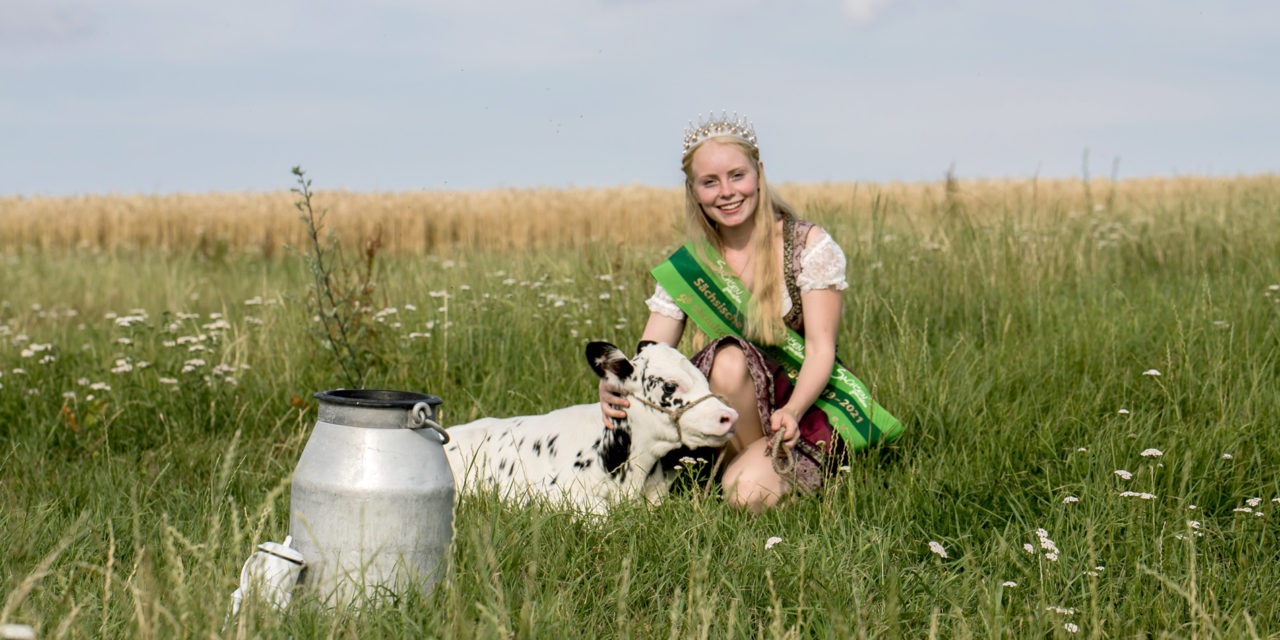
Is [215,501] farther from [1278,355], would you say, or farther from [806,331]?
[1278,355]

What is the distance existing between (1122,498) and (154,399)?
4.96 meters

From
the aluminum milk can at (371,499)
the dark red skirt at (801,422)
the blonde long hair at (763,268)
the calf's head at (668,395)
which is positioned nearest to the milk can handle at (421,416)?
the aluminum milk can at (371,499)

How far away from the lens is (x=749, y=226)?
177 inches

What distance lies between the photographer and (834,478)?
162 inches

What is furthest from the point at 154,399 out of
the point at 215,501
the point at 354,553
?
the point at 354,553

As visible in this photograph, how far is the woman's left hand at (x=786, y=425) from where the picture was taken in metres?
3.90

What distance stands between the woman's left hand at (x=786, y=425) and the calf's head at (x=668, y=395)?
1.32 feet

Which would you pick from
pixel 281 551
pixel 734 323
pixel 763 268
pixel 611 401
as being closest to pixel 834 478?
pixel 734 323

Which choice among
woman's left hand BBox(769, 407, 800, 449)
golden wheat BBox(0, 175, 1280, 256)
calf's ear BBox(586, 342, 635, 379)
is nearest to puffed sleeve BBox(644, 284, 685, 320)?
woman's left hand BBox(769, 407, 800, 449)

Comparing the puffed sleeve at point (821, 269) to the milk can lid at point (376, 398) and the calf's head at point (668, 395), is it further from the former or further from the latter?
the milk can lid at point (376, 398)

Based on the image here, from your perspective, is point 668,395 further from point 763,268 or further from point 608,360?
point 763,268

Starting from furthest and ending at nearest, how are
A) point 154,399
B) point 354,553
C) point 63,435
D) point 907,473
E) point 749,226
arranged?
point 154,399 < point 63,435 < point 749,226 < point 907,473 < point 354,553

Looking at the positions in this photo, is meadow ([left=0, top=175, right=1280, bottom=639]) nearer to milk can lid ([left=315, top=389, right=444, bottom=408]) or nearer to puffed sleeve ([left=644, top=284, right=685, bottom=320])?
milk can lid ([left=315, top=389, right=444, bottom=408])

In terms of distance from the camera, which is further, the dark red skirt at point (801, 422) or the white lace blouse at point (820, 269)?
the white lace blouse at point (820, 269)
